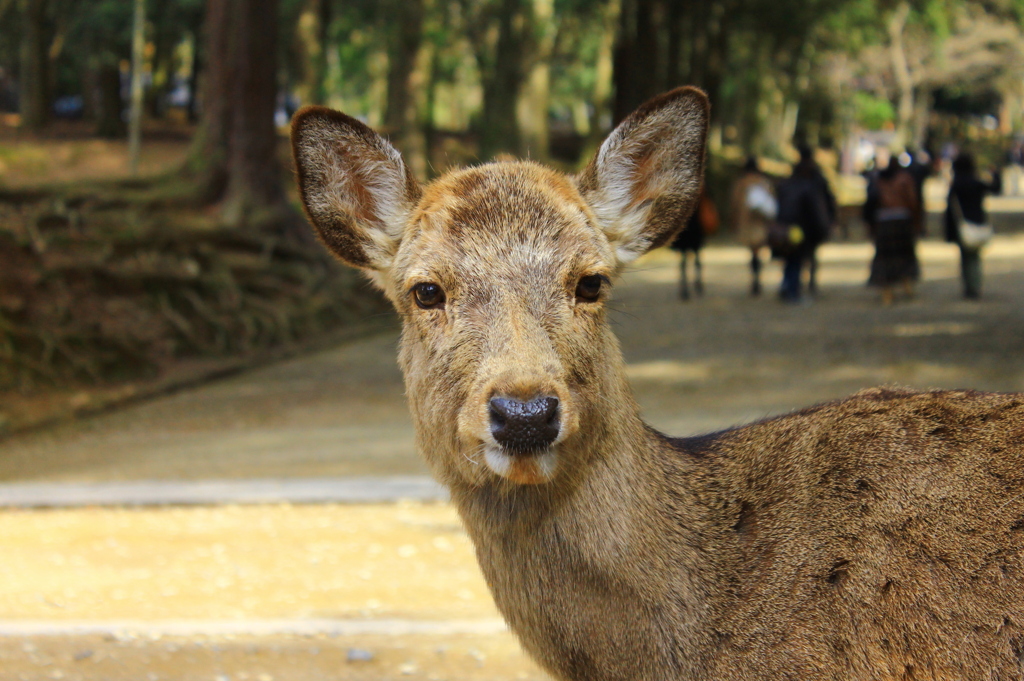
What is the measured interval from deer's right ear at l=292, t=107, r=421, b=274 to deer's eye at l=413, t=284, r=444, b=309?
410 millimetres

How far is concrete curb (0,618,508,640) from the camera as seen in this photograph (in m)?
6.04

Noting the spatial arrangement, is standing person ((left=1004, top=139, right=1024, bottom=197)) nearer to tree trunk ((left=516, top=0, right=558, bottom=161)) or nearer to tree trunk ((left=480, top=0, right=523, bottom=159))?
tree trunk ((left=516, top=0, right=558, bottom=161))

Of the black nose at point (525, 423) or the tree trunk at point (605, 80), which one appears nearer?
the black nose at point (525, 423)

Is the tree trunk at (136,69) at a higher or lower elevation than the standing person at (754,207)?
higher

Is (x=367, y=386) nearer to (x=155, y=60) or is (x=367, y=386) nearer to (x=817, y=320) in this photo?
(x=817, y=320)

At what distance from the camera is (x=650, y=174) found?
422 cm

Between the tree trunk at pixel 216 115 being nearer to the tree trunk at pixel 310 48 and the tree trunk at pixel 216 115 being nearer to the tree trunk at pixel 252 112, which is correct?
the tree trunk at pixel 252 112

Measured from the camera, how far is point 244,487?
29.0 ft

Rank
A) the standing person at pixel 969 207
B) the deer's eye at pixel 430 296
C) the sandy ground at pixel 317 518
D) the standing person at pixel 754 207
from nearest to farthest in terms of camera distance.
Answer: the deer's eye at pixel 430 296
the sandy ground at pixel 317 518
the standing person at pixel 969 207
the standing person at pixel 754 207

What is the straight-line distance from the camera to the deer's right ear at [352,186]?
4.09 m

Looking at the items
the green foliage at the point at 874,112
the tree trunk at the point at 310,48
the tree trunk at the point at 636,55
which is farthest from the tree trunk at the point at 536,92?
the green foliage at the point at 874,112

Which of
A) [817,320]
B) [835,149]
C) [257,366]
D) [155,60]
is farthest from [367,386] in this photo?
[835,149]

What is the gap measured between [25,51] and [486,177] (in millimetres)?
34117

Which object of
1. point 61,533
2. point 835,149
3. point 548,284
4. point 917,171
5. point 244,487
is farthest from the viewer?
point 835,149
